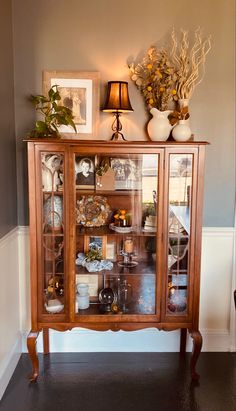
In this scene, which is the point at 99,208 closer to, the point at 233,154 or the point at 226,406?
the point at 233,154

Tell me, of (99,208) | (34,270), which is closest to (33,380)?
(34,270)

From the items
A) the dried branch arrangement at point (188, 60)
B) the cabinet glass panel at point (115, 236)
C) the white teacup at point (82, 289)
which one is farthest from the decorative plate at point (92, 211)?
the dried branch arrangement at point (188, 60)

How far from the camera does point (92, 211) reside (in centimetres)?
252

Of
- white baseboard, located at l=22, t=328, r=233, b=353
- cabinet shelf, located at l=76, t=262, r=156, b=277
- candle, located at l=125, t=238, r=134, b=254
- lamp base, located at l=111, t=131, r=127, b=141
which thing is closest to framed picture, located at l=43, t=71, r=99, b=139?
lamp base, located at l=111, t=131, r=127, b=141

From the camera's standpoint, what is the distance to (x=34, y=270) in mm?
2357

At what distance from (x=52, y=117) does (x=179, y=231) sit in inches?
43.0

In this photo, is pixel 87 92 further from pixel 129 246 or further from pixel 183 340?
pixel 183 340

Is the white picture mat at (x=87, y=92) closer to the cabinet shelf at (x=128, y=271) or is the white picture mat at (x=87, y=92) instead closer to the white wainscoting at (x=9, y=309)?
the white wainscoting at (x=9, y=309)

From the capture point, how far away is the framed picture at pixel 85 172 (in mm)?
2373

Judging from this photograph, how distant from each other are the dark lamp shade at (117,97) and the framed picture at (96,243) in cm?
86

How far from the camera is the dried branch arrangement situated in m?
2.50

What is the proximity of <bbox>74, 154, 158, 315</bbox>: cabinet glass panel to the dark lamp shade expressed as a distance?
338mm

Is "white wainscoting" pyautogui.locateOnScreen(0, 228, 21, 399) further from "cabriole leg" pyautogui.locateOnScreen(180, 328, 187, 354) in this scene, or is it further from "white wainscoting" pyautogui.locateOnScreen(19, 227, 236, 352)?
"cabriole leg" pyautogui.locateOnScreen(180, 328, 187, 354)

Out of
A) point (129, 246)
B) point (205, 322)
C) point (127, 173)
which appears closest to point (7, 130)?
point (127, 173)
